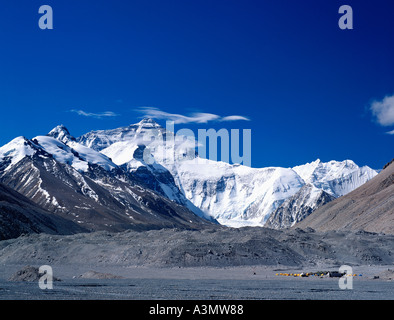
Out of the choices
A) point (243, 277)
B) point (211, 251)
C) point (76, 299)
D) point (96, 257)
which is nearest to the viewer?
point (76, 299)

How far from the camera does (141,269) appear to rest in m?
97.8

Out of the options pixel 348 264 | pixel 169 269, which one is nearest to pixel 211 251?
pixel 169 269
